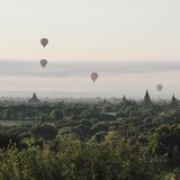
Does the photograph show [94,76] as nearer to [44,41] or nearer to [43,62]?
[43,62]

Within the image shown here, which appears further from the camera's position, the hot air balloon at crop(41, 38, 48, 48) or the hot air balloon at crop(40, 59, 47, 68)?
the hot air balloon at crop(40, 59, 47, 68)

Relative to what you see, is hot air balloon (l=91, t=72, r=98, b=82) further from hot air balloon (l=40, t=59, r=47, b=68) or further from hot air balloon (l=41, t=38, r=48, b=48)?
hot air balloon (l=41, t=38, r=48, b=48)

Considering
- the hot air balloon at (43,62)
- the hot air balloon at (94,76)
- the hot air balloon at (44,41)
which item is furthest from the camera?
the hot air balloon at (94,76)

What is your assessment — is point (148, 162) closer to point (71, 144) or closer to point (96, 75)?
point (71, 144)

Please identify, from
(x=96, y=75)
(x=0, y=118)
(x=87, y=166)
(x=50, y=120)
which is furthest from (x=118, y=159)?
(x=96, y=75)

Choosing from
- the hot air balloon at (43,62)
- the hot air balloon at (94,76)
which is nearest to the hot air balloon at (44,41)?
the hot air balloon at (43,62)

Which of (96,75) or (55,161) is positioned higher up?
(96,75)

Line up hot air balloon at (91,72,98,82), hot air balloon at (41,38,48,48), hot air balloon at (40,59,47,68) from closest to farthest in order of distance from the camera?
hot air balloon at (41,38,48,48)
hot air balloon at (40,59,47,68)
hot air balloon at (91,72,98,82)

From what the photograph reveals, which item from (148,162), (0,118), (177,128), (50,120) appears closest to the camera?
(148,162)

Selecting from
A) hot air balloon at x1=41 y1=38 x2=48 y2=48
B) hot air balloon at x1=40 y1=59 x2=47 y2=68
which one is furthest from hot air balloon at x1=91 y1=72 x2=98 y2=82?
hot air balloon at x1=41 y1=38 x2=48 y2=48

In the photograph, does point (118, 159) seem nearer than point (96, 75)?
Yes

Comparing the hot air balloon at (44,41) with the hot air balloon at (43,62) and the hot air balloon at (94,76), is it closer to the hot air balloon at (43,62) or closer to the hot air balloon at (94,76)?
the hot air balloon at (43,62)
